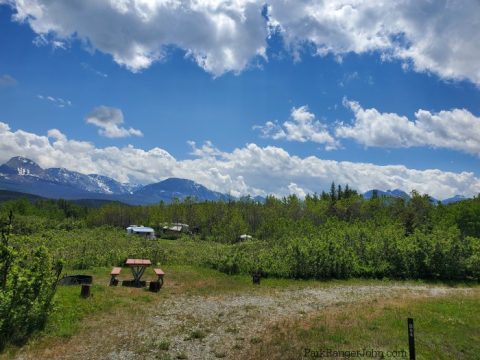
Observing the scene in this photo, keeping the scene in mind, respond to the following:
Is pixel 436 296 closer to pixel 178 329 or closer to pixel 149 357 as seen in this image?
pixel 178 329

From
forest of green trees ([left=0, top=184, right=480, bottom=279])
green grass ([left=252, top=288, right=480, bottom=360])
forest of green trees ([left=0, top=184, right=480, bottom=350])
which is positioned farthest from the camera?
forest of green trees ([left=0, top=184, right=480, bottom=279])

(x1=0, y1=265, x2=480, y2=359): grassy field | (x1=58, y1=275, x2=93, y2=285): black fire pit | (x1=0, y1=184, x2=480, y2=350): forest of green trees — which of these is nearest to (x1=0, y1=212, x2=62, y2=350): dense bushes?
(x1=0, y1=184, x2=480, y2=350): forest of green trees

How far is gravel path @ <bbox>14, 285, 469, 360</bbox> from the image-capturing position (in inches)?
528

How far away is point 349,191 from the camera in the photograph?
12612 centimetres

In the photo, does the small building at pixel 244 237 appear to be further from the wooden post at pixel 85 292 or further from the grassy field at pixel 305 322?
the wooden post at pixel 85 292

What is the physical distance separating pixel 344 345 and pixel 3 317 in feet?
41.0

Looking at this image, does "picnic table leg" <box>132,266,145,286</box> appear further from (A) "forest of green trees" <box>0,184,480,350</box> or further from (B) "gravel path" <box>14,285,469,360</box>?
(A) "forest of green trees" <box>0,184,480,350</box>

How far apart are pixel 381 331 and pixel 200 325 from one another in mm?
7915

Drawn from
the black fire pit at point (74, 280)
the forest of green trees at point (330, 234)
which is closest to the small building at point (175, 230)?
the forest of green trees at point (330, 234)

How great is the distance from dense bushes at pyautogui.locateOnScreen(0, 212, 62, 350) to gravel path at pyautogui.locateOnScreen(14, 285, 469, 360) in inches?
66.5

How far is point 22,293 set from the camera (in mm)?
13875

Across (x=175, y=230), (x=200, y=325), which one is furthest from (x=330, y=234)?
(x=175, y=230)

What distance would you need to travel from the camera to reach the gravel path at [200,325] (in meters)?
13.4

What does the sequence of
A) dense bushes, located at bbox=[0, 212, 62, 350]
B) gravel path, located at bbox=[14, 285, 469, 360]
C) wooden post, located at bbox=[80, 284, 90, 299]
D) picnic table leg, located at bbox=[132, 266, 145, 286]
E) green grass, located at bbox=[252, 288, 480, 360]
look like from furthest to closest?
picnic table leg, located at bbox=[132, 266, 145, 286] < wooden post, located at bbox=[80, 284, 90, 299] < green grass, located at bbox=[252, 288, 480, 360] < gravel path, located at bbox=[14, 285, 469, 360] < dense bushes, located at bbox=[0, 212, 62, 350]
